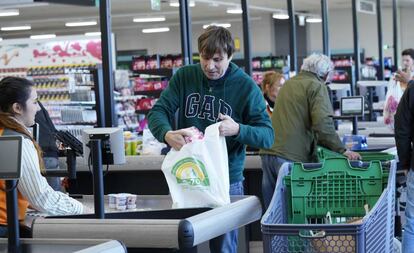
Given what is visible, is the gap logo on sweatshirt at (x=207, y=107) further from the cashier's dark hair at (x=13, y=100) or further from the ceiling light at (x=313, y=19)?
the ceiling light at (x=313, y=19)

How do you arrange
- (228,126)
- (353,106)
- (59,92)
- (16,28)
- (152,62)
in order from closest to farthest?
1. (228,126)
2. (353,106)
3. (152,62)
4. (59,92)
5. (16,28)

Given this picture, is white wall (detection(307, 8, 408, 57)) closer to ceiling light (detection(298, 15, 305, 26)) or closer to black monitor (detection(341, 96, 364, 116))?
ceiling light (detection(298, 15, 305, 26))

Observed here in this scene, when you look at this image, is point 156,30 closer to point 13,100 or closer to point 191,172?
point 13,100

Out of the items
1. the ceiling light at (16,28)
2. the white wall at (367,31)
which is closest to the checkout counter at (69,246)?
the ceiling light at (16,28)

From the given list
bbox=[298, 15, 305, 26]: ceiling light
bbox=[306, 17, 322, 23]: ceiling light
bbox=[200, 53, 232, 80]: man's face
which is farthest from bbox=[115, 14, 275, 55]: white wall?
bbox=[200, 53, 232, 80]: man's face

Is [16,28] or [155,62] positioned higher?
[16,28]

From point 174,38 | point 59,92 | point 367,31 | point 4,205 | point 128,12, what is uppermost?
point 128,12

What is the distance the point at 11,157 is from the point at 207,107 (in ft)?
3.93

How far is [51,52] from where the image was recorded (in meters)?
14.1

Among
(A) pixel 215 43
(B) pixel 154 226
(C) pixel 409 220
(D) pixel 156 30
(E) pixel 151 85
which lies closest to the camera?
(B) pixel 154 226

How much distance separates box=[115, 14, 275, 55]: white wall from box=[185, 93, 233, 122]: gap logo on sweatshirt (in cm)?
2212

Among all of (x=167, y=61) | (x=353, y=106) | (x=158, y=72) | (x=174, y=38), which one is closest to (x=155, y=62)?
(x=167, y=61)

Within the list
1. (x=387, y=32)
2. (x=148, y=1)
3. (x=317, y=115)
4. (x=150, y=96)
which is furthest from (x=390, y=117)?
(x=387, y=32)

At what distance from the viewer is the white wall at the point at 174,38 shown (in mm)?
26609
